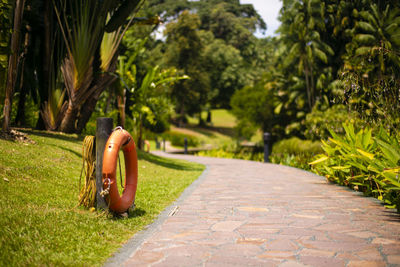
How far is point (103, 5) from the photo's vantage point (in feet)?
34.8

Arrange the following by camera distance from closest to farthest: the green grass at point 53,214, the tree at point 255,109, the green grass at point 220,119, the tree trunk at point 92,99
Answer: the green grass at point 53,214 → the tree trunk at point 92,99 → the tree at point 255,109 → the green grass at point 220,119

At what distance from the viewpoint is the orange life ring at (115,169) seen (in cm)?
445

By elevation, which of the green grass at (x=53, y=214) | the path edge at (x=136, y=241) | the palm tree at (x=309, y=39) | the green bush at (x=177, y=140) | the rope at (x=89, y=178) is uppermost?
the palm tree at (x=309, y=39)

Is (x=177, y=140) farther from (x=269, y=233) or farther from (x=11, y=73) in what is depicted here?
(x=269, y=233)

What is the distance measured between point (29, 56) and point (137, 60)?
56.1ft

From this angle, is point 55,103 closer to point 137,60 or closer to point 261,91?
point 137,60

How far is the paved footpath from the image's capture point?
3.43 m

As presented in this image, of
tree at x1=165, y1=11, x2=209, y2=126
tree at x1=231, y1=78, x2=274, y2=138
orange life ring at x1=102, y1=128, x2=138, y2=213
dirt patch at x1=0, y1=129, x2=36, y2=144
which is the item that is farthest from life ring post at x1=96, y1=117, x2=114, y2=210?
tree at x1=165, y1=11, x2=209, y2=126

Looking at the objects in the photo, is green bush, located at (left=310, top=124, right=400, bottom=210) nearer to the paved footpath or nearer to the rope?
the paved footpath

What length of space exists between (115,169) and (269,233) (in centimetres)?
192

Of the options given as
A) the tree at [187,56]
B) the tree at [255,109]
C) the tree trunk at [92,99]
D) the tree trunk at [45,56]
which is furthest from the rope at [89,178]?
the tree at [187,56]

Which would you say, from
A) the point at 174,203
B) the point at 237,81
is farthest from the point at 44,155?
the point at 237,81

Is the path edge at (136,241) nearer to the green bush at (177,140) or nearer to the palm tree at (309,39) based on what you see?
the palm tree at (309,39)

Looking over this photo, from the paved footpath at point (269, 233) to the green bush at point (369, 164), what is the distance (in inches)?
14.1
